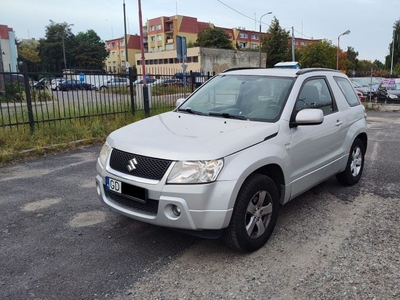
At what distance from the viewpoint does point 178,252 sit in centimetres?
338

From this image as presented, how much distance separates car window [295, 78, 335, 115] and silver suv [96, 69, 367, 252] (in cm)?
1

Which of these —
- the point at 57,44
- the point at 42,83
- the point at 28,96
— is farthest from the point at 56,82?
the point at 57,44

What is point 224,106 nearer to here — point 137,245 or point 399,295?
point 137,245

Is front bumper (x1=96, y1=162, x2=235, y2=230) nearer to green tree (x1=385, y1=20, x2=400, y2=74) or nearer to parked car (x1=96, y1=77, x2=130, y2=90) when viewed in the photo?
parked car (x1=96, y1=77, x2=130, y2=90)

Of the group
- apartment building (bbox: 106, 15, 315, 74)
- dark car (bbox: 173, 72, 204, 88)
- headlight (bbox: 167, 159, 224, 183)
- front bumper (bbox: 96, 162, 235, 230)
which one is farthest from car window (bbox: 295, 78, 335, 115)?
apartment building (bbox: 106, 15, 315, 74)

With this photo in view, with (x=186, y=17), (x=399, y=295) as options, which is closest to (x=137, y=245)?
(x=399, y=295)

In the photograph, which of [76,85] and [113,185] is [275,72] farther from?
[76,85]

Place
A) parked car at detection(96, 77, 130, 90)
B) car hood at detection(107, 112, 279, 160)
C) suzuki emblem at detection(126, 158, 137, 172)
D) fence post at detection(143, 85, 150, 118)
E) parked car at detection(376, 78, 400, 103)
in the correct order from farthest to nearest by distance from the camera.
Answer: parked car at detection(376, 78, 400, 103)
fence post at detection(143, 85, 150, 118)
parked car at detection(96, 77, 130, 90)
suzuki emblem at detection(126, 158, 137, 172)
car hood at detection(107, 112, 279, 160)

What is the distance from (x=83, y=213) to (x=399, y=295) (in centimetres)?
334

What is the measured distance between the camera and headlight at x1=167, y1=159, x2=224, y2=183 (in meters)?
2.89

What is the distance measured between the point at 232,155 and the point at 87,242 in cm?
174

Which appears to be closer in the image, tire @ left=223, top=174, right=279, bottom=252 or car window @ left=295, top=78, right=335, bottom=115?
tire @ left=223, top=174, right=279, bottom=252

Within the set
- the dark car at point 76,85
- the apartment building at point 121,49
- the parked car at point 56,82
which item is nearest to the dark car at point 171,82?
the dark car at point 76,85

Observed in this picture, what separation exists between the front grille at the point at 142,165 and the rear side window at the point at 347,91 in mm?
3110
